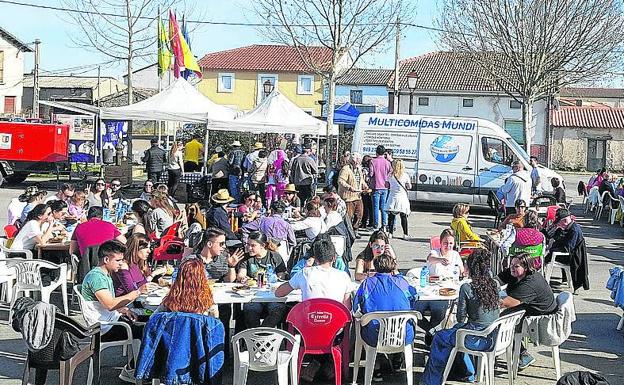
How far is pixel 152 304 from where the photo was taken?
7.39 m

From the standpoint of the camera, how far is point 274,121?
68.1ft

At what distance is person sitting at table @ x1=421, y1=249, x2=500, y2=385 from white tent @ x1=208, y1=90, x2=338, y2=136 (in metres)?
13.6

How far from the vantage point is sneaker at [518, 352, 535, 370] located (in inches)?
316

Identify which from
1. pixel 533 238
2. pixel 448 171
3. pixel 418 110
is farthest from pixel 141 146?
pixel 533 238

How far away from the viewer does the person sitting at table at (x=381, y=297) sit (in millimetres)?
7164

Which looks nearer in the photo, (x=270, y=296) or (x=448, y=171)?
(x=270, y=296)

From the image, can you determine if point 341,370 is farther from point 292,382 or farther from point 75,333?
point 75,333

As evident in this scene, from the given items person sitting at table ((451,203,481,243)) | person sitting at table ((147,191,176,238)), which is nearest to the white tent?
person sitting at table ((147,191,176,238))

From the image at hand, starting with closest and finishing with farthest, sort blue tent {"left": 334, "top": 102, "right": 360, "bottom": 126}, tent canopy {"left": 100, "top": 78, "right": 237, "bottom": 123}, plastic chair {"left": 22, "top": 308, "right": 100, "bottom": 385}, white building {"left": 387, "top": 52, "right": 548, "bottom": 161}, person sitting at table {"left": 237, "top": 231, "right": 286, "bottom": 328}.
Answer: plastic chair {"left": 22, "top": 308, "right": 100, "bottom": 385}
person sitting at table {"left": 237, "top": 231, "right": 286, "bottom": 328}
tent canopy {"left": 100, "top": 78, "right": 237, "bottom": 123}
blue tent {"left": 334, "top": 102, "right": 360, "bottom": 126}
white building {"left": 387, "top": 52, "right": 548, "bottom": 161}

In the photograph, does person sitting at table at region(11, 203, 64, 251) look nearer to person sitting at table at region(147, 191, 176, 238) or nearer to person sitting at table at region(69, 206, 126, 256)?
person sitting at table at region(69, 206, 126, 256)

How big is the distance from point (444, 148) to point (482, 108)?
101 ft

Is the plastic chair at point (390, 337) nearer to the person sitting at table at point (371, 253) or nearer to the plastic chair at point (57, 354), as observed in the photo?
the person sitting at table at point (371, 253)

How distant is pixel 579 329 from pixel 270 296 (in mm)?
3990

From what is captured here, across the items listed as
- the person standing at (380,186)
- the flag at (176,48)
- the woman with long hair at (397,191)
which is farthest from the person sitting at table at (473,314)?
the flag at (176,48)
